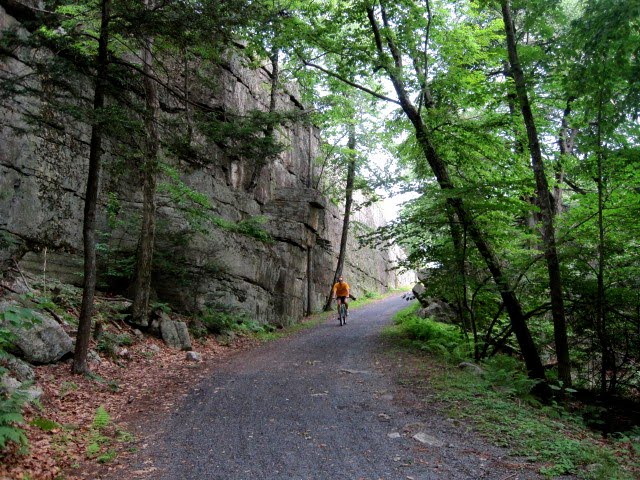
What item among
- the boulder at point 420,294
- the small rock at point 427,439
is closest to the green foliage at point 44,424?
the small rock at point 427,439

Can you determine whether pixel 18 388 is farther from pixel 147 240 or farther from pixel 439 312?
pixel 439 312

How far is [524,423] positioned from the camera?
541 centimetres

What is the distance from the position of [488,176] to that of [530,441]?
7.98 metres

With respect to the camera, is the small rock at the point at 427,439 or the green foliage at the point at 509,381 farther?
the green foliage at the point at 509,381

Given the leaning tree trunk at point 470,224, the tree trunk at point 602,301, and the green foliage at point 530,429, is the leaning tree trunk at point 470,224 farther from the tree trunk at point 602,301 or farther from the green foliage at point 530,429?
the green foliage at point 530,429

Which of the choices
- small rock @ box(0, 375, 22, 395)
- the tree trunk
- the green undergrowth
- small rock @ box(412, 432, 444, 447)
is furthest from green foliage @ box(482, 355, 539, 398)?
small rock @ box(0, 375, 22, 395)

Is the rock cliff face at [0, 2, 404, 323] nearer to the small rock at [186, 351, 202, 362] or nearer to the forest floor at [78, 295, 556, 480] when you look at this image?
the small rock at [186, 351, 202, 362]

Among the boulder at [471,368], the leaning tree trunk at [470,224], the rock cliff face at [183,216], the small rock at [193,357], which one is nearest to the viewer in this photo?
the boulder at [471,368]

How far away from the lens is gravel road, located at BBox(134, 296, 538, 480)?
4.24 m

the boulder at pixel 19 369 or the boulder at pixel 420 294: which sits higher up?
the boulder at pixel 420 294

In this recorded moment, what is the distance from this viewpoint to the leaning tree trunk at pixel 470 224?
923 centimetres

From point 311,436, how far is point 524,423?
8.61 ft

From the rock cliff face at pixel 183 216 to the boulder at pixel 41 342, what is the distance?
2.57m

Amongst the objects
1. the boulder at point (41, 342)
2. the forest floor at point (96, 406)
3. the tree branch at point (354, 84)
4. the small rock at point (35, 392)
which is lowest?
the forest floor at point (96, 406)
